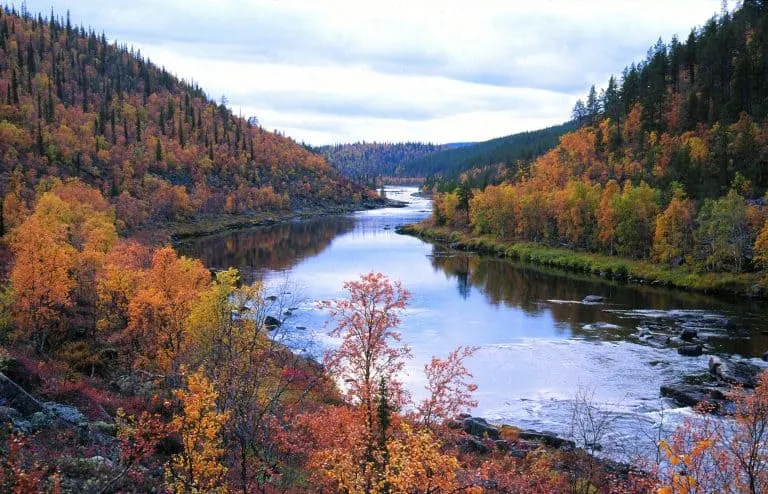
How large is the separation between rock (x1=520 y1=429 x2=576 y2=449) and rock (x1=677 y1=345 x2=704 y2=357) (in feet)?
63.8

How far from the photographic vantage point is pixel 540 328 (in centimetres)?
5625

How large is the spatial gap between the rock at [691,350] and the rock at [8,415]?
4522 cm

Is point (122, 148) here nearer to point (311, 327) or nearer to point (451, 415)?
point (311, 327)

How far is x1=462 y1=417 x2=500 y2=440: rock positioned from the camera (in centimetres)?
3306

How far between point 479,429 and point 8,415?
23397 millimetres

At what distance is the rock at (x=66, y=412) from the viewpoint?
2155 centimetres

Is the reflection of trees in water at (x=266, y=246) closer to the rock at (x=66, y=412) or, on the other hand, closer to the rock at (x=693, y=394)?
the rock at (x=693, y=394)

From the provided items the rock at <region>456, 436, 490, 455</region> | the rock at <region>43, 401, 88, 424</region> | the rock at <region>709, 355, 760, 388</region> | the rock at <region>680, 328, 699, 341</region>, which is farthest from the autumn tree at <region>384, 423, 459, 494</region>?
the rock at <region>680, 328, 699, 341</region>

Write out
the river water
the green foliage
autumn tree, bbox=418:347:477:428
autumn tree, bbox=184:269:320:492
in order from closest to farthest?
autumn tree, bbox=184:269:320:492, autumn tree, bbox=418:347:477:428, the river water, the green foliage

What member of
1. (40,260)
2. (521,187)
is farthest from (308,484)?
(521,187)

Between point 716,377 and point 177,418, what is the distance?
3868 cm

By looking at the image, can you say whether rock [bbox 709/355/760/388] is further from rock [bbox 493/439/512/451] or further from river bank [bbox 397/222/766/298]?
river bank [bbox 397/222/766/298]

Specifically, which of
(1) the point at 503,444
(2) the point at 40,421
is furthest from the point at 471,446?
(2) the point at 40,421

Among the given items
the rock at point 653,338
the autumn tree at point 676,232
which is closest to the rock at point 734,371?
the rock at point 653,338
